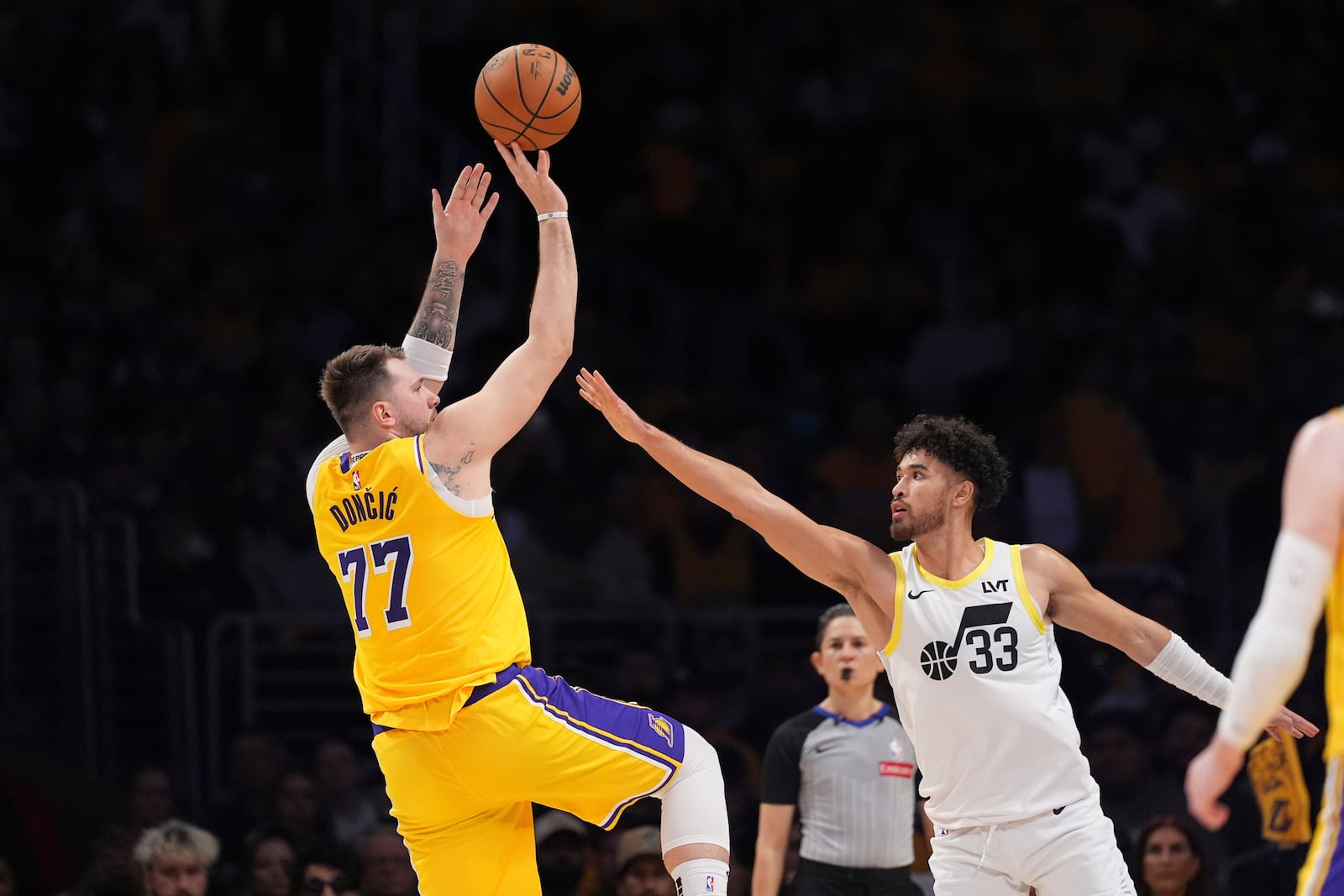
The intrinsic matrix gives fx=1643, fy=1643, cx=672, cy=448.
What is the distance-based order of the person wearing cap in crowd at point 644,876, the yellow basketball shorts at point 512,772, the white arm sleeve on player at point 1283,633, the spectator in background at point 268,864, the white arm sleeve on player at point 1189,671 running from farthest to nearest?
the spectator in background at point 268,864
the person wearing cap in crowd at point 644,876
the white arm sleeve on player at point 1189,671
the yellow basketball shorts at point 512,772
the white arm sleeve on player at point 1283,633

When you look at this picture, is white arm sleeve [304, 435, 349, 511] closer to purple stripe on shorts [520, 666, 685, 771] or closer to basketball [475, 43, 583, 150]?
purple stripe on shorts [520, 666, 685, 771]

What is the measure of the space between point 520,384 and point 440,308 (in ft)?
2.47

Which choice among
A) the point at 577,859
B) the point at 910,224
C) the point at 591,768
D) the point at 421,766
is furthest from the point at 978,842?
the point at 910,224

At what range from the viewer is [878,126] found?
49.5ft

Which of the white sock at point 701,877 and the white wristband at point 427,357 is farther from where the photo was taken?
the white wristband at point 427,357

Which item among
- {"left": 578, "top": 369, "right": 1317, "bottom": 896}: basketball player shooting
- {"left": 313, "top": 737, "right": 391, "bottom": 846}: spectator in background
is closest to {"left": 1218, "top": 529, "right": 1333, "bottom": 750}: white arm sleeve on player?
{"left": 578, "top": 369, "right": 1317, "bottom": 896}: basketball player shooting

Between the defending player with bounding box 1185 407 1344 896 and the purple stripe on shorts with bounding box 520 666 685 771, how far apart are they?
6.33 feet

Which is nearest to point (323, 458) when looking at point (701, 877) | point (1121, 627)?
point (701, 877)

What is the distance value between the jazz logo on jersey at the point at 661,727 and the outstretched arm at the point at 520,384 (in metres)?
0.96

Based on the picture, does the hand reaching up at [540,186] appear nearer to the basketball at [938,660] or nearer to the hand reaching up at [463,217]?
the hand reaching up at [463,217]

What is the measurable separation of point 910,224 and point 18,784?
864cm

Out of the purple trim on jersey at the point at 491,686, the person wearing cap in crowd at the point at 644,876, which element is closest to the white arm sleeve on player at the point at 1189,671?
the purple trim on jersey at the point at 491,686

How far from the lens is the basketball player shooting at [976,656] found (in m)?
Result: 5.56

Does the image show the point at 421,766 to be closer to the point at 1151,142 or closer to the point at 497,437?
the point at 497,437
